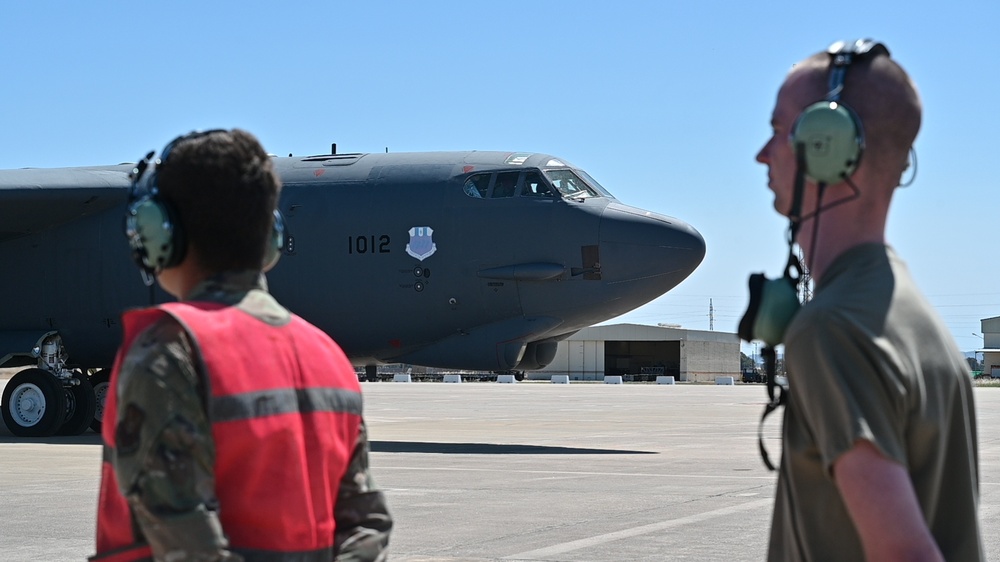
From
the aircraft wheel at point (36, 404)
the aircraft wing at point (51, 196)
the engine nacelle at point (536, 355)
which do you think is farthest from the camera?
the aircraft wheel at point (36, 404)

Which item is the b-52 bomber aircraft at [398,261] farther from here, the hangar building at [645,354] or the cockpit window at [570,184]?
the hangar building at [645,354]

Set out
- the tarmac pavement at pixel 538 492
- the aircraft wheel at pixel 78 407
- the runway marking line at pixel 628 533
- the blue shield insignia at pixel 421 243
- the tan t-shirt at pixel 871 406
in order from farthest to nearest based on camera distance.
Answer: the aircraft wheel at pixel 78 407
the blue shield insignia at pixel 421 243
the tarmac pavement at pixel 538 492
the runway marking line at pixel 628 533
the tan t-shirt at pixel 871 406

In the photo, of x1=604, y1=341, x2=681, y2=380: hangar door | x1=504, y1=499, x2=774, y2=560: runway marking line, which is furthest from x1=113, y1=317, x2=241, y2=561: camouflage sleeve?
x1=604, y1=341, x2=681, y2=380: hangar door

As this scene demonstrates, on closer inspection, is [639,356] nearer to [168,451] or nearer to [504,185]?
[504,185]

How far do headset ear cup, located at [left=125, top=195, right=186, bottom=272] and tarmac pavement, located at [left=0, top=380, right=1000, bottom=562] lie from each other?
5.58 metres

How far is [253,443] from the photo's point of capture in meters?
2.80

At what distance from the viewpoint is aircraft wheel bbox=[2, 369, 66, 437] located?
19.5 meters

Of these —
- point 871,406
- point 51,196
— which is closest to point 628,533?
point 871,406

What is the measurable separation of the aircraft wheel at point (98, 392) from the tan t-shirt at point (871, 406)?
19171mm

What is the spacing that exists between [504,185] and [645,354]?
7950 centimetres

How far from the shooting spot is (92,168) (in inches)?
816

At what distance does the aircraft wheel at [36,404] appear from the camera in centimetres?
1952

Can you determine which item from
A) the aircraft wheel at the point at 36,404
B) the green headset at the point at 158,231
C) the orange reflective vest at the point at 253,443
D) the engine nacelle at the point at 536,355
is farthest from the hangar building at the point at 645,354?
the orange reflective vest at the point at 253,443

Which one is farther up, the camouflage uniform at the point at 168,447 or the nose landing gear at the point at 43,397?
the camouflage uniform at the point at 168,447
